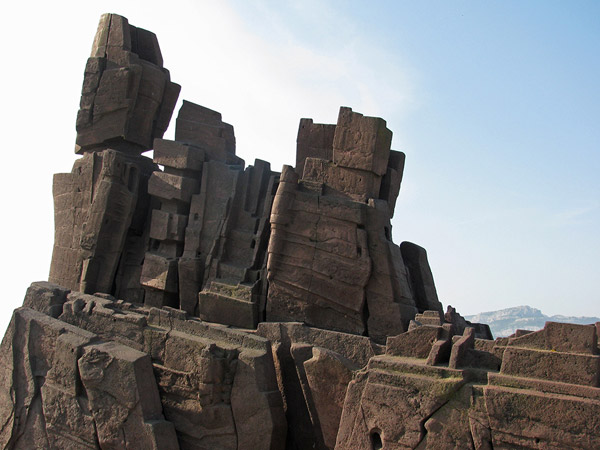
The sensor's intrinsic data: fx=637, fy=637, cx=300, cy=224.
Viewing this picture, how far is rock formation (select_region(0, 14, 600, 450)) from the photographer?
6.12m

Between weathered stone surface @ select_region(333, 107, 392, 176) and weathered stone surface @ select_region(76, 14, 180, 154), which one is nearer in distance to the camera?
weathered stone surface @ select_region(333, 107, 392, 176)

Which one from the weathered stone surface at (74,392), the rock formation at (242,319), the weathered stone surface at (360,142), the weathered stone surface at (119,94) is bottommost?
the weathered stone surface at (74,392)

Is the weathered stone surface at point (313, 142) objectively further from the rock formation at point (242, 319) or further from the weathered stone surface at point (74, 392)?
the weathered stone surface at point (74, 392)

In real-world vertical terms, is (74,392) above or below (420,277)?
below

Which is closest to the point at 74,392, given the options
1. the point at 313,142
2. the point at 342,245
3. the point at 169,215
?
the point at 169,215

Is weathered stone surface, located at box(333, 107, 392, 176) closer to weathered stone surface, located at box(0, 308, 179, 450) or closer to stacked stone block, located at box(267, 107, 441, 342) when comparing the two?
stacked stone block, located at box(267, 107, 441, 342)

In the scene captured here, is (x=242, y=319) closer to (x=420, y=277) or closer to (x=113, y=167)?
(x=420, y=277)

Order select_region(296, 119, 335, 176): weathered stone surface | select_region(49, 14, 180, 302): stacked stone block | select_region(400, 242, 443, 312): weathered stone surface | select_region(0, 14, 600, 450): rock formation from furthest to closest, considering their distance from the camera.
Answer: select_region(49, 14, 180, 302): stacked stone block → select_region(296, 119, 335, 176): weathered stone surface → select_region(400, 242, 443, 312): weathered stone surface → select_region(0, 14, 600, 450): rock formation

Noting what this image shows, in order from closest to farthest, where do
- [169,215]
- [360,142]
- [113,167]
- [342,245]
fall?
[342,245]
[360,142]
[169,215]
[113,167]

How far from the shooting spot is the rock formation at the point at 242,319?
20.1 ft

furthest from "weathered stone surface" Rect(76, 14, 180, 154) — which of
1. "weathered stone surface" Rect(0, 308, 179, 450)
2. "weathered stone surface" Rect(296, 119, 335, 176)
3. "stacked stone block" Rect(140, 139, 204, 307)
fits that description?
"weathered stone surface" Rect(0, 308, 179, 450)

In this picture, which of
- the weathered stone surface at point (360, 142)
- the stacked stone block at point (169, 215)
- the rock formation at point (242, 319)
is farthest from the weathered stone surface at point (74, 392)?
the weathered stone surface at point (360, 142)

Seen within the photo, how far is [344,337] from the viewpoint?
7875 millimetres

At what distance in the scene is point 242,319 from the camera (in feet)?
30.2
